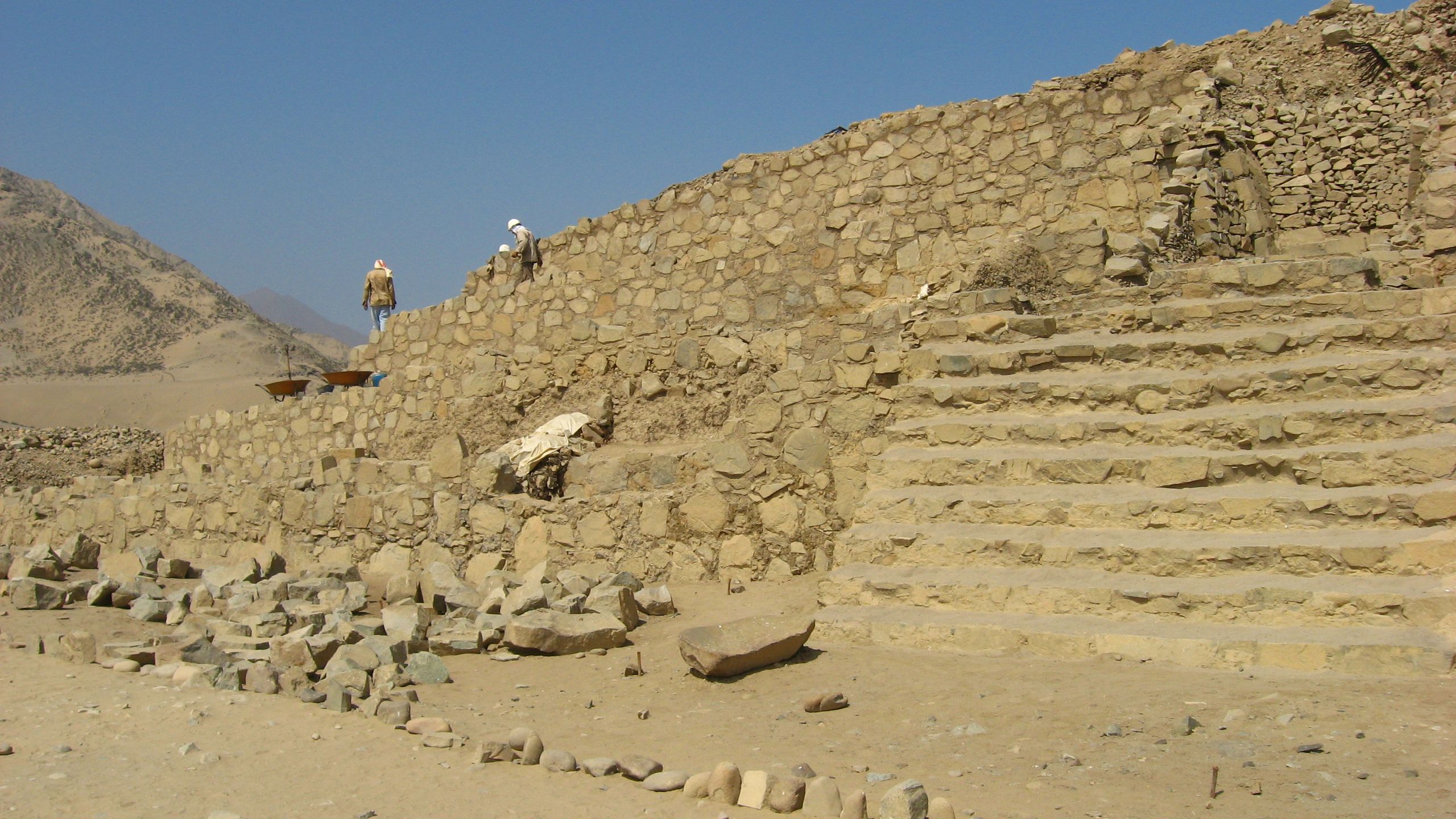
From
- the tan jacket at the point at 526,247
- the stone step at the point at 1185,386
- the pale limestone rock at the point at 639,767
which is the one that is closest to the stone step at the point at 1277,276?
the stone step at the point at 1185,386

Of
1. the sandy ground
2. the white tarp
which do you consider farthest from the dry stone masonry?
the sandy ground

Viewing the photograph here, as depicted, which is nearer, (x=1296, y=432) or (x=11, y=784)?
(x=11, y=784)

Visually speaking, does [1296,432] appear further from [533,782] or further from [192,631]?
[192,631]

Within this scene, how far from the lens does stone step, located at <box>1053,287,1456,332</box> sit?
5531 mm

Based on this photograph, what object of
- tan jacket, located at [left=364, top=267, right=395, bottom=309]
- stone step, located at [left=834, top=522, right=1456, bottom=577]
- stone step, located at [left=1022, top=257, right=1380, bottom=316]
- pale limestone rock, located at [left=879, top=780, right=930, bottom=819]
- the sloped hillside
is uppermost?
the sloped hillside

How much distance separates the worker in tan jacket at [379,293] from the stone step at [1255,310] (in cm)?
994

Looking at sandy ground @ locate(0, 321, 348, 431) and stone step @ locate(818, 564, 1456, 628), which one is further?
sandy ground @ locate(0, 321, 348, 431)

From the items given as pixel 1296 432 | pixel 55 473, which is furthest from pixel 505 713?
pixel 55 473

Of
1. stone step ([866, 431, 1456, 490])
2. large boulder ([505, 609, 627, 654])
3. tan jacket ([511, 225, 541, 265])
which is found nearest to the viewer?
stone step ([866, 431, 1456, 490])

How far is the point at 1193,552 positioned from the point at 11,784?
15.0ft

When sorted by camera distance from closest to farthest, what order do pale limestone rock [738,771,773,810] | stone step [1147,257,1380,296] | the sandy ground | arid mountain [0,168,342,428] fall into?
pale limestone rock [738,771,773,810]
stone step [1147,257,1380,296]
the sandy ground
arid mountain [0,168,342,428]

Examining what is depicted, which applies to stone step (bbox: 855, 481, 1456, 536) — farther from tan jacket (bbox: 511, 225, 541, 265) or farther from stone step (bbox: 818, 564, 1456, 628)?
tan jacket (bbox: 511, 225, 541, 265)

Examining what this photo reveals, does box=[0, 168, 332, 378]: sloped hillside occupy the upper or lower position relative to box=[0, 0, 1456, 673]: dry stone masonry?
upper

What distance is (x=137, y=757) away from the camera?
3.89 meters
